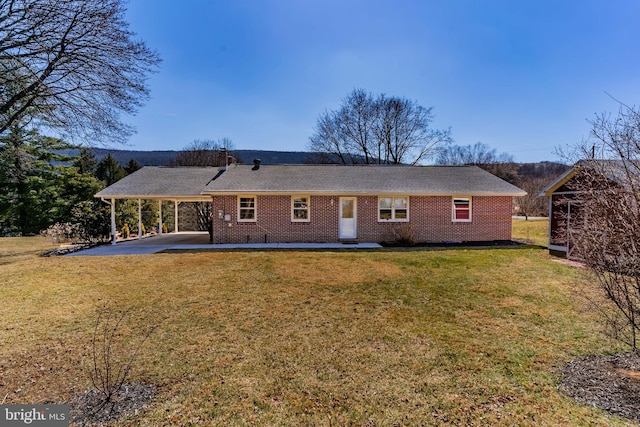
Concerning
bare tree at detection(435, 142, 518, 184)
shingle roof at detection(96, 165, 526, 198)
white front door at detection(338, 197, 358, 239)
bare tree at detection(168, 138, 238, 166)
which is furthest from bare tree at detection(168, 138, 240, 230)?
bare tree at detection(435, 142, 518, 184)

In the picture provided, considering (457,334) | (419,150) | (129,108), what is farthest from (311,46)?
(419,150)

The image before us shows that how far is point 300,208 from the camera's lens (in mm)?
16188

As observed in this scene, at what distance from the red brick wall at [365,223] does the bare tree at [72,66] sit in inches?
234

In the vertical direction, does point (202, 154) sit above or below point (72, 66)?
above

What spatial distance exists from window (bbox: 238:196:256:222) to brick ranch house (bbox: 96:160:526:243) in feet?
0.16

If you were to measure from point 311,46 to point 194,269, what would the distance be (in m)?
10.9

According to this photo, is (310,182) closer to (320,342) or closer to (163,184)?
(163,184)

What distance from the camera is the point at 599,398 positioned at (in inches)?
133

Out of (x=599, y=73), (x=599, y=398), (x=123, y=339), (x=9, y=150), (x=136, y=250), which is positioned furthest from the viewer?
(x=136, y=250)

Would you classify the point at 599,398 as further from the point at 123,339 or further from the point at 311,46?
the point at 311,46

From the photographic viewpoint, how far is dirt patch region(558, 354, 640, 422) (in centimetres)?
324

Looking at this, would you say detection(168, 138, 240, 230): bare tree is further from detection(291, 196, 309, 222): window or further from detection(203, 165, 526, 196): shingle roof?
detection(291, 196, 309, 222): window

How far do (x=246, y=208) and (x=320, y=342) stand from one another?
39.4 ft

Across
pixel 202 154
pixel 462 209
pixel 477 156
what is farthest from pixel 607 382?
pixel 477 156
